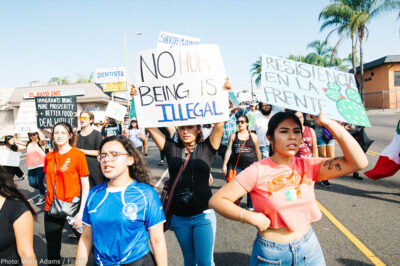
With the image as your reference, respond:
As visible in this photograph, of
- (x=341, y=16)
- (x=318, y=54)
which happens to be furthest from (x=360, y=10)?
(x=318, y=54)

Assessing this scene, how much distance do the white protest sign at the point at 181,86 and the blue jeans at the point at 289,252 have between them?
3.78ft

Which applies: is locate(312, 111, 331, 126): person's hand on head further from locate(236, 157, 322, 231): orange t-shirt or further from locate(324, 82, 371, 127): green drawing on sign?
locate(236, 157, 322, 231): orange t-shirt

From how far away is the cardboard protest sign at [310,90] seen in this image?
1.99 m

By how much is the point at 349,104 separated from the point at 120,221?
6.21 feet

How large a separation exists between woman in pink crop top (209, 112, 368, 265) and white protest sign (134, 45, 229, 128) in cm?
74

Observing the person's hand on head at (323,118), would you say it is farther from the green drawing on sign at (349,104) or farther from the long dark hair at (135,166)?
the long dark hair at (135,166)

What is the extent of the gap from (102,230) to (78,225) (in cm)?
144

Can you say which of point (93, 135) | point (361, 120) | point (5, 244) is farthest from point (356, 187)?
point (5, 244)

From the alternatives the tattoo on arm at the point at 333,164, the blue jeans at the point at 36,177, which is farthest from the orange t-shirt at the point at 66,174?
the blue jeans at the point at 36,177

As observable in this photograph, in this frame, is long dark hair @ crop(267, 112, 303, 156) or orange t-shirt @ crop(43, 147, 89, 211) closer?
long dark hair @ crop(267, 112, 303, 156)

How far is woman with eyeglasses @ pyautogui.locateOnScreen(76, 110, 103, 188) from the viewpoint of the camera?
4.41m

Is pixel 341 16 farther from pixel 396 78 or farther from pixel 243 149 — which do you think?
pixel 243 149

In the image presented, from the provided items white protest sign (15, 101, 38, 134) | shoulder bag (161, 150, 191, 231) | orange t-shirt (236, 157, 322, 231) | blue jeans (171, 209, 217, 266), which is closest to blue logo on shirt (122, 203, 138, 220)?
shoulder bag (161, 150, 191, 231)

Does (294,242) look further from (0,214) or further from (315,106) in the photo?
(0,214)
